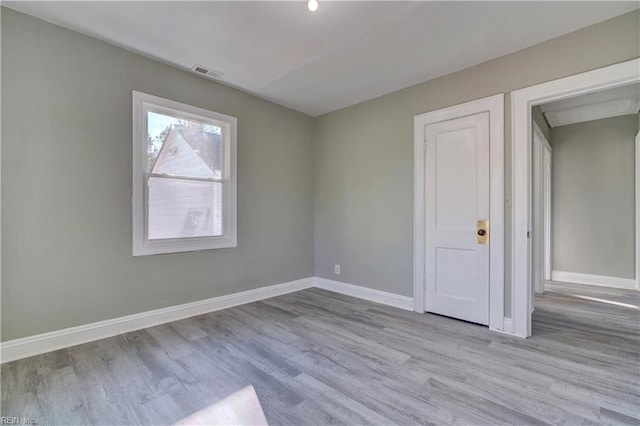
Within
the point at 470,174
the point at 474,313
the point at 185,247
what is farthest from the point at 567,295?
the point at 185,247

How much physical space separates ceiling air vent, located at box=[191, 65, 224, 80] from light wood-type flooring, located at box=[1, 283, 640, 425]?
2.69 m

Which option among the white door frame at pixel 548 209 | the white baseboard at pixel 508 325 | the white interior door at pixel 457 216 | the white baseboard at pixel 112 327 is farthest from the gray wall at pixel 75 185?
the white door frame at pixel 548 209

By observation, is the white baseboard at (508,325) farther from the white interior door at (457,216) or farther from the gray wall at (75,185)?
the gray wall at (75,185)

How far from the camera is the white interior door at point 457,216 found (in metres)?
2.90

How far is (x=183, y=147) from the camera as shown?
3131 mm

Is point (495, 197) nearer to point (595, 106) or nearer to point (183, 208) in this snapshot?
point (595, 106)

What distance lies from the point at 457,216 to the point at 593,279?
345 cm

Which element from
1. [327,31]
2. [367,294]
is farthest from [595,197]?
[327,31]

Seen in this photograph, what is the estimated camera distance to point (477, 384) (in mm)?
1891

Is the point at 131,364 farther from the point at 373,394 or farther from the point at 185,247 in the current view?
the point at 373,394

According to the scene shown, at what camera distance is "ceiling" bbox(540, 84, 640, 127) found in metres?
3.47

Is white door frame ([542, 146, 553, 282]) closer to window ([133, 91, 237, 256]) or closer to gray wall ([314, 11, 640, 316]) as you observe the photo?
gray wall ([314, 11, 640, 316])

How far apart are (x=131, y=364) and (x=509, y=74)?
4106mm

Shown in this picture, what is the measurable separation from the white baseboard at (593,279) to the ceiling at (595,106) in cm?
253
